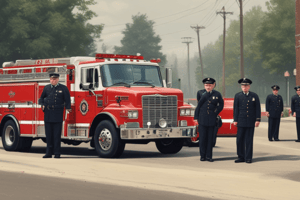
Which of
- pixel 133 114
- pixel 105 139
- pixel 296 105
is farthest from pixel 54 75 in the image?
pixel 296 105

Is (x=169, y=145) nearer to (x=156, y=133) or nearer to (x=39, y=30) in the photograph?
(x=156, y=133)

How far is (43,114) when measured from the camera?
54.7ft

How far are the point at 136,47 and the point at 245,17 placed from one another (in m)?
28.7

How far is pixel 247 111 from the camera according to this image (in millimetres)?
14180

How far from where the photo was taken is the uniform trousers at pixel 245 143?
14.1 metres

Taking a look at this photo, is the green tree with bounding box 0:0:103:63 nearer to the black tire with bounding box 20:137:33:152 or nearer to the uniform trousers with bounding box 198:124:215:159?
the black tire with bounding box 20:137:33:152

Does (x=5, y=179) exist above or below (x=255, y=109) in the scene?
below

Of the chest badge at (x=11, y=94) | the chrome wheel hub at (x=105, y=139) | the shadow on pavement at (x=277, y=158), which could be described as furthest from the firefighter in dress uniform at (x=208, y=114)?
the chest badge at (x=11, y=94)

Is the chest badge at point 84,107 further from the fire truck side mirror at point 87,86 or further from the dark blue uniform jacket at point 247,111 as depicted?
the dark blue uniform jacket at point 247,111

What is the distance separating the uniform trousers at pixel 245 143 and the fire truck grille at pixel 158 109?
194cm

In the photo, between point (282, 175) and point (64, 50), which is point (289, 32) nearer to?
point (64, 50)

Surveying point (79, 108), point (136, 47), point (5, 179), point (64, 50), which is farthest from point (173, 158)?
point (136, 47)

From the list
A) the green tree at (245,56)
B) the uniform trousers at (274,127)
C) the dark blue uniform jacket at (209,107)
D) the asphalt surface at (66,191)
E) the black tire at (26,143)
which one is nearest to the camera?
the asphalt surface at (66,191)

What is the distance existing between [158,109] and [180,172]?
320cm
